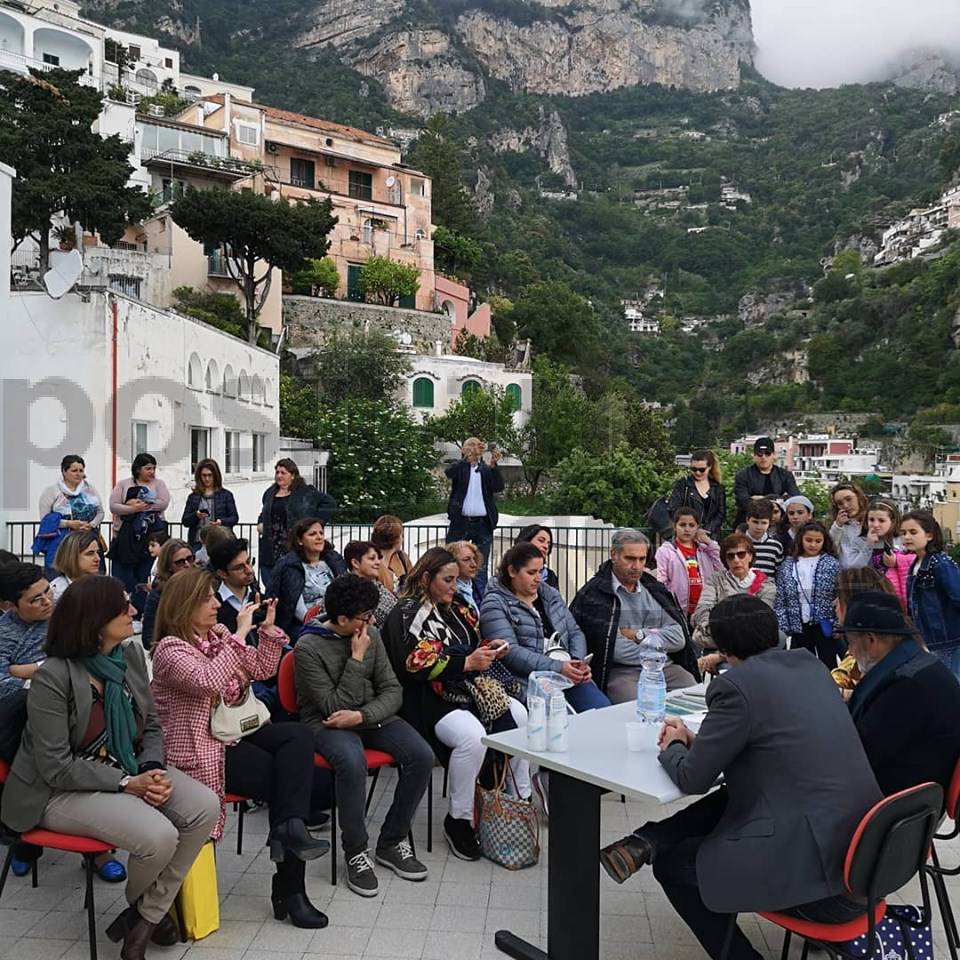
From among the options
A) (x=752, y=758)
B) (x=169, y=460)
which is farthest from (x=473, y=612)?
(x=169, y=460)

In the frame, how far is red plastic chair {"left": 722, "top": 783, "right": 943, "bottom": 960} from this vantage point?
97.4 inches

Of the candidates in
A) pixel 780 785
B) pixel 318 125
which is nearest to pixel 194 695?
pixel 780 785

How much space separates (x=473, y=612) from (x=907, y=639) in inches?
89.4

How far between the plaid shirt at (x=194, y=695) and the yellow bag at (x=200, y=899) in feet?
0.43

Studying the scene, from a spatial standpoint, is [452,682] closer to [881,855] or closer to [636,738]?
[636,738]

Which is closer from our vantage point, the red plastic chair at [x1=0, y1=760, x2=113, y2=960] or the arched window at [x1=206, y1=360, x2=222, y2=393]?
the red plastic chair at [x1=0, y1=760, x2=113, y2=960]

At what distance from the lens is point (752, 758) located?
2.66m

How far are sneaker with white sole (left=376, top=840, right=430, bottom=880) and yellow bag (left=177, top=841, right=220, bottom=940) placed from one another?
2.65ft

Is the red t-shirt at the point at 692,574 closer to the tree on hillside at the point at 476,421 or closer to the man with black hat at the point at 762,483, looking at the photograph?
the man with black hat at the point at 762,483

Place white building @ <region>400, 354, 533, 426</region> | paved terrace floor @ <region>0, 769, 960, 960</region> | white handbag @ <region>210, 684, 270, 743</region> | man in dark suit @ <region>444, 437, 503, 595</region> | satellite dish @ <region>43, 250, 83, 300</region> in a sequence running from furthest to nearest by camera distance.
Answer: white building @ <region>400, 354, 533, 426</region> < satellite dish @ <region>43, 250, 83, 300</region> < man in dark suit @ <region>444, 437, 503, 595</region> < white handbag @ <region>210, 684, 270, 743</region> < paved terrace floor @ <region>0, 769, 960, 960</region>

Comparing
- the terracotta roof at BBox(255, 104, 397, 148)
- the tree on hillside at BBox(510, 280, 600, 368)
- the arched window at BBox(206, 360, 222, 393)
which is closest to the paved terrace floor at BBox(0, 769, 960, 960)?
the arched window at BBox(206, 360, 222, 393)

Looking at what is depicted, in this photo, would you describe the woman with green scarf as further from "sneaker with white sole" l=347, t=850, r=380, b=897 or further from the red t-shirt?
the red t-shirt

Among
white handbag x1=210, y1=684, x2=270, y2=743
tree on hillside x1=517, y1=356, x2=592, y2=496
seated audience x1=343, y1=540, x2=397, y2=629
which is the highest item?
tree on hillside x1=517, y1=356, x2=592, y2=496

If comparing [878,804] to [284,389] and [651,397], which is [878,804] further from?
[651,397]
